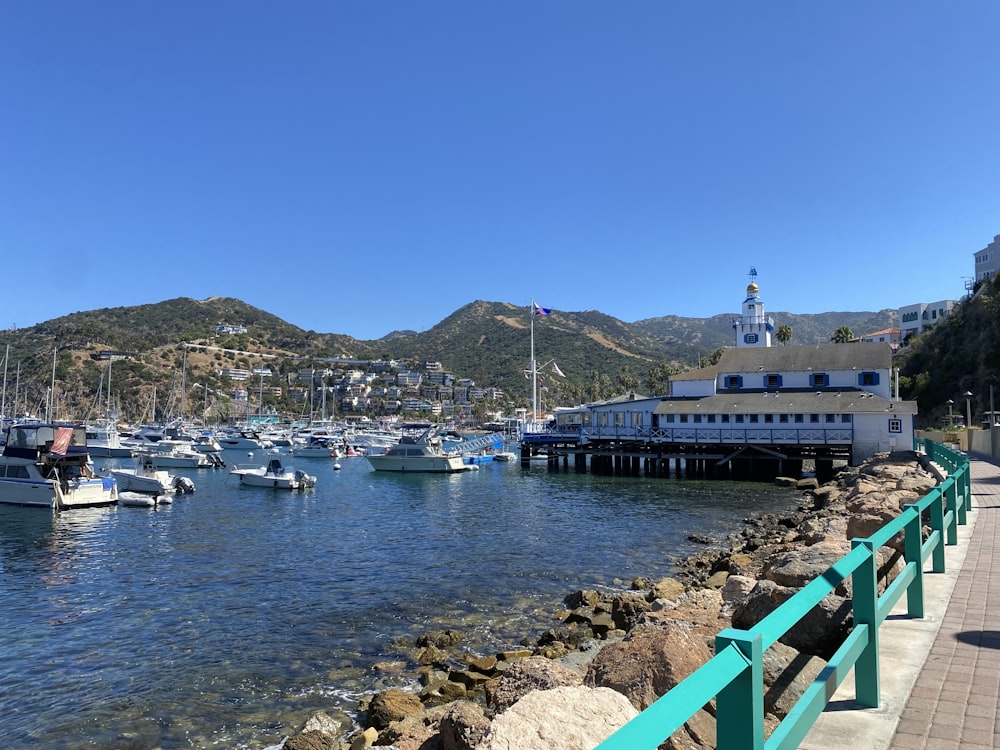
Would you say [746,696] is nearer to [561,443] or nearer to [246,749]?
[246,749]

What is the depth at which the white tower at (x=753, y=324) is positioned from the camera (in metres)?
87.7

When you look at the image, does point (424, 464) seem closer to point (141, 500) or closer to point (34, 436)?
point (141, 500)

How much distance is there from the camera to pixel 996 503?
65.2 ft

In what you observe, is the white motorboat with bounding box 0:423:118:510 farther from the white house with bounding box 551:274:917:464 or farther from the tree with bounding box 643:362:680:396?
the tree with bounding box 643:362:680:396

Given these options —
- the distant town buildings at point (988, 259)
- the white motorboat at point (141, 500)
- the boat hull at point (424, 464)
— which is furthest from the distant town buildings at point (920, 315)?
the white motorboat at point (141, 500)

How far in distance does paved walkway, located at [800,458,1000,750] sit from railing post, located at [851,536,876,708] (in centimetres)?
15

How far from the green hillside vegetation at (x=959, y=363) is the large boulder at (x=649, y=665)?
75.7 meters

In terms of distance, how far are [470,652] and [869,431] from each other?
46.3 m

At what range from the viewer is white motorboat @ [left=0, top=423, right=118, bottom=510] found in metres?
38.8

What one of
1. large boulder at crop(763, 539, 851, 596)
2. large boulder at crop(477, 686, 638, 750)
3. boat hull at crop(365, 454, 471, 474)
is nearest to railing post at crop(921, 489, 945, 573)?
large boulder at crop(763, 539, 851, 596)

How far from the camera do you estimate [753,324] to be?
291 feet

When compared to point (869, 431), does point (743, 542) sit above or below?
below

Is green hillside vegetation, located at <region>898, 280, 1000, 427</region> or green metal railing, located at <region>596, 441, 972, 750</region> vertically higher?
green hillside vegetation, located at <region>898, 280, 1000, 427</region>

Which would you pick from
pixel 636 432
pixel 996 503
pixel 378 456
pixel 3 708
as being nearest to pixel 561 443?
pixel 636 432
